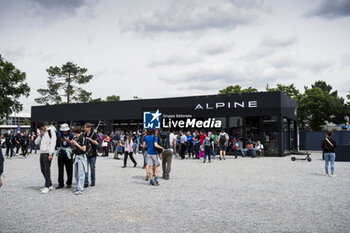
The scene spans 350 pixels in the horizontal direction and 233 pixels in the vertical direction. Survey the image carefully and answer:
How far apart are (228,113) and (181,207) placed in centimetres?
1853

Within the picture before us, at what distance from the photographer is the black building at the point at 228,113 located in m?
22.6

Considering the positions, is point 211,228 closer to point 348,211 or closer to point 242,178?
point 348,211

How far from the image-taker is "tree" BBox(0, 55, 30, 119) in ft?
127

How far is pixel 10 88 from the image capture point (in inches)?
1543

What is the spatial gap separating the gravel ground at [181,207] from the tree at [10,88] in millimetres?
33689

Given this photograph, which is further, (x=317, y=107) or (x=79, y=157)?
(x=317, y=107)

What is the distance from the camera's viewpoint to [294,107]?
1118 inches

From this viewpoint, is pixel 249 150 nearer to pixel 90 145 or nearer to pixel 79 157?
pixel 90 145

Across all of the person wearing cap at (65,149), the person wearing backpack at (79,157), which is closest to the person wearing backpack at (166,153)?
the person wearing backpack at (79,157)

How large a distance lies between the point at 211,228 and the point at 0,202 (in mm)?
4646

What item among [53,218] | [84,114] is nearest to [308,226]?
[53,218]

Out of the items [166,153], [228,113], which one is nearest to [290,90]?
[228,113]

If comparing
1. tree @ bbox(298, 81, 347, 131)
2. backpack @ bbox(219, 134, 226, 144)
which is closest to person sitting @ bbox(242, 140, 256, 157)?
backpack @ bbox(219, 134, 226, 144)

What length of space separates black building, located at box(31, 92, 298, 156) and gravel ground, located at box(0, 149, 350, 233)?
13.3 m
